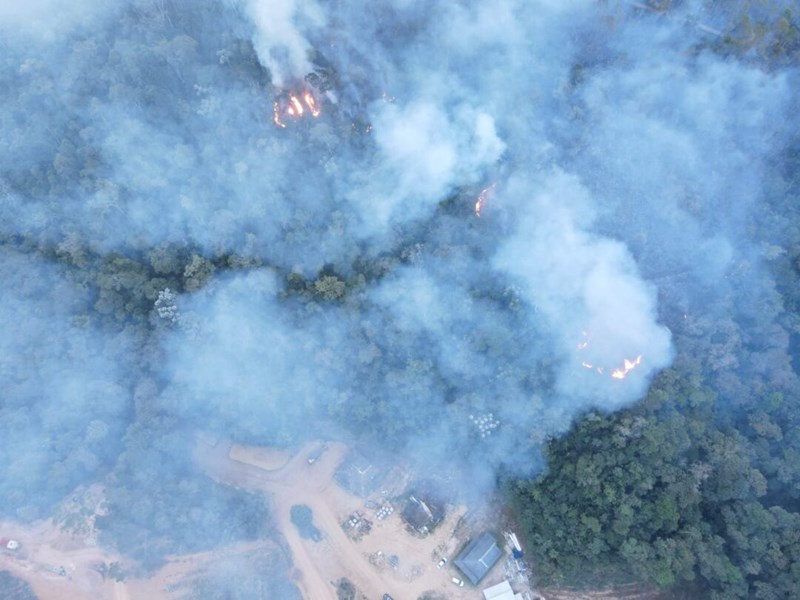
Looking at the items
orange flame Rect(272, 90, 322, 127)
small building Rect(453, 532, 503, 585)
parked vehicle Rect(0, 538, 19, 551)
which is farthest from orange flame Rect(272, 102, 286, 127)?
parked vehicle Rect(0, 538, 19, 551)

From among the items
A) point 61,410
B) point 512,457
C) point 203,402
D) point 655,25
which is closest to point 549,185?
point 655,25

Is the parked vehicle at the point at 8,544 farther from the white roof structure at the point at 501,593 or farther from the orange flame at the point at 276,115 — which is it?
the orange flame at the point at 276,115

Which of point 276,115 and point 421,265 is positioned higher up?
point 276,115

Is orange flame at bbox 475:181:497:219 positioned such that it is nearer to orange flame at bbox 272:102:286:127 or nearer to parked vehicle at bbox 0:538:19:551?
orange flame at bbox 272:102:286:127

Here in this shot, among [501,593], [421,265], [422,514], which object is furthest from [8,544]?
[421,265]

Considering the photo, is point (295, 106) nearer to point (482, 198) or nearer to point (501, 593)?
point (482, 198)

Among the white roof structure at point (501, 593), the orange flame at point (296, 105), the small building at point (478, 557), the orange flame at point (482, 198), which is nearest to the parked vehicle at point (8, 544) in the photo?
the small building at point (478, 557)
